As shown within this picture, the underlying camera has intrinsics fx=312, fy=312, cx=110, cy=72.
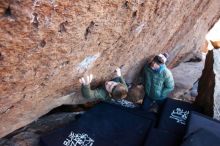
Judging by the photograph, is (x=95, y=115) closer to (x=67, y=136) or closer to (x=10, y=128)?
(x=67, y=136)

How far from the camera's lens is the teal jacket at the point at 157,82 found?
5.57m

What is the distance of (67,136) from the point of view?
4.67 metres

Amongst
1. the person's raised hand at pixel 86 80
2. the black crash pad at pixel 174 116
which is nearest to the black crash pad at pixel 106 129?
the black crash pad at pixel 174 116

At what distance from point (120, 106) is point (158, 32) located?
1455mm

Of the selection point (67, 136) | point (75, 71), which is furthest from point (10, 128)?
point (75, 71)

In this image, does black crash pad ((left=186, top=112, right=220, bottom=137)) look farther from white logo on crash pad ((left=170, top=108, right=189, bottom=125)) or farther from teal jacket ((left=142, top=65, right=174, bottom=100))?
teal jacket ((left=142, top=65, right=174, bottom=100))

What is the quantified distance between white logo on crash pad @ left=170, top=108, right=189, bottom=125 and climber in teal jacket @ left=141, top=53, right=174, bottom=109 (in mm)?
424

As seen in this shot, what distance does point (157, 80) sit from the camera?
5.58 metres

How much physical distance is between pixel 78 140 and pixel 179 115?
187 centimetres

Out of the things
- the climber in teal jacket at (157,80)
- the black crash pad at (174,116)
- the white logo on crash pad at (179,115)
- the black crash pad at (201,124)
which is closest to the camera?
the black crash pad at (201,124)

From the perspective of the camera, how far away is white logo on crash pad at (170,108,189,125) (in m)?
5.33

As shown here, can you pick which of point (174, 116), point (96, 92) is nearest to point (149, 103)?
point (174, 116)

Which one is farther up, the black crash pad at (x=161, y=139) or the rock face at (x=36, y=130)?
the black crash pad at (x=161, y=139)

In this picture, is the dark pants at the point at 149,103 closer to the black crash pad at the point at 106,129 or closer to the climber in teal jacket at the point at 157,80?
the climber in teal jacket at the point at 157,80
